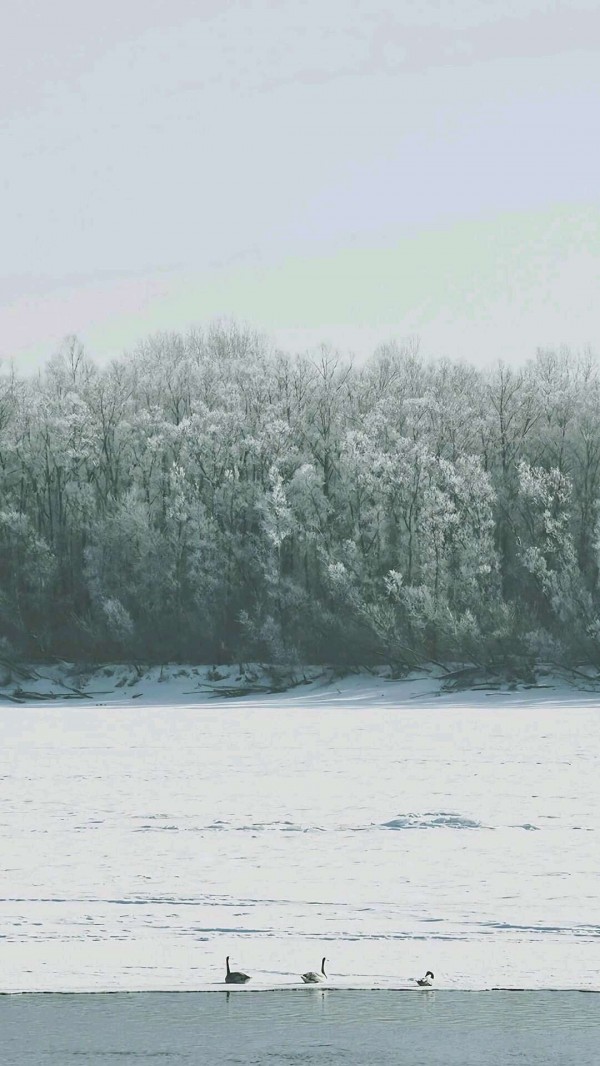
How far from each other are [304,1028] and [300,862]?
4200mm

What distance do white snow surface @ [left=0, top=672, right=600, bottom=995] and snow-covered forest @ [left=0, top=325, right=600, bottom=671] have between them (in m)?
15.4

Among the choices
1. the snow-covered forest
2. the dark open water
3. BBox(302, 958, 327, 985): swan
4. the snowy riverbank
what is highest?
the snow-covered forest

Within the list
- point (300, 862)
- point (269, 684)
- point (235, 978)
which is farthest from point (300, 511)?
point (235, 978)

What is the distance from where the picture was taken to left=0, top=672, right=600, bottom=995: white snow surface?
9.03 m

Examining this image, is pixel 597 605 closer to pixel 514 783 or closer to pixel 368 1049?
pixel 514 783

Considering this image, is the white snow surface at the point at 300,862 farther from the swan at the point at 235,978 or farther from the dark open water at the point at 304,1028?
the dark open water at the point at 304,1028

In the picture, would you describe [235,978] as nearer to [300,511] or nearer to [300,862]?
[300,862]

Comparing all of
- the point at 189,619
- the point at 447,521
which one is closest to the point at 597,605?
the point at 447,521

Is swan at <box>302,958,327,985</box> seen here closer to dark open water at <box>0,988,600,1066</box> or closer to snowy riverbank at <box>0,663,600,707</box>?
dark open water at <box>0,988,600,1066</box>

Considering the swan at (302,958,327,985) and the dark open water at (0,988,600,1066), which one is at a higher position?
the swan at (302,958,327,985)

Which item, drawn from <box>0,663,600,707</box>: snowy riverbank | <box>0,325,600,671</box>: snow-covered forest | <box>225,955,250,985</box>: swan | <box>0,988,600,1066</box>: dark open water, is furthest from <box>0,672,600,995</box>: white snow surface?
<box>0,325,600,671</box>: snow-covered forest

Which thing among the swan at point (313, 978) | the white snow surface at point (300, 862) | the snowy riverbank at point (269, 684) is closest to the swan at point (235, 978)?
the white snow surface at point (300, 862)

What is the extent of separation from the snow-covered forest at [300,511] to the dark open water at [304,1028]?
2911 cm

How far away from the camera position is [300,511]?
4378cm
